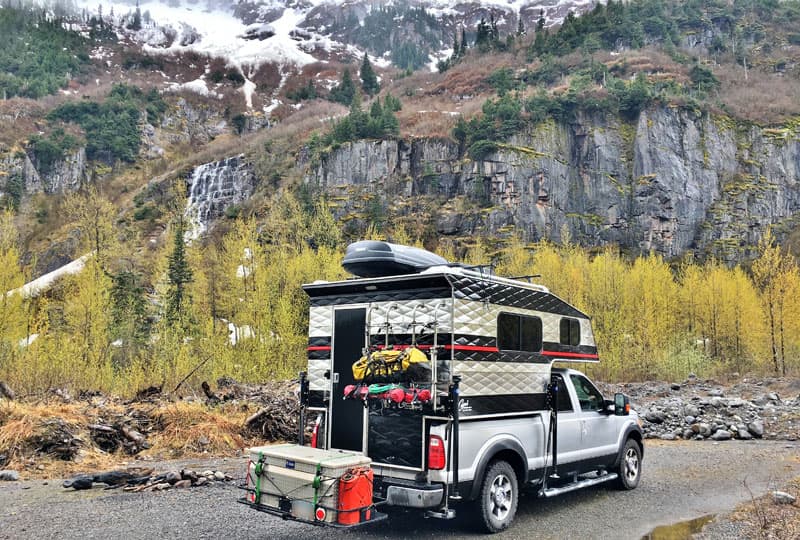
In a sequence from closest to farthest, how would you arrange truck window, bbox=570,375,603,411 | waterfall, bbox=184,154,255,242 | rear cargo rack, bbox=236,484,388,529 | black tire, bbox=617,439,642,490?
rear cargo rack, bbox=236,484,388,529, truck window, bbox=570,375,603,411, black tire, bbox=617,439,642,490, waterfall, bbox=184,154,255,242

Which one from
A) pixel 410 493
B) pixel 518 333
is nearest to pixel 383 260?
pixel 518 333

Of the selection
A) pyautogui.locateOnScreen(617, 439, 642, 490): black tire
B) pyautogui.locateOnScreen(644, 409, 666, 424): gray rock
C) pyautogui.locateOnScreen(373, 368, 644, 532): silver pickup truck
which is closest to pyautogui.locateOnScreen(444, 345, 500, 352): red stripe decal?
pyautogui.locateOnScreen(373, 368, 644, 532): silver pickup truck

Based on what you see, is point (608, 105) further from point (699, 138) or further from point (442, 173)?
point (442, 173)

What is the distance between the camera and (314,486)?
5594mm

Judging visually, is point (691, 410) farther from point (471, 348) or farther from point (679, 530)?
point (471, 348)

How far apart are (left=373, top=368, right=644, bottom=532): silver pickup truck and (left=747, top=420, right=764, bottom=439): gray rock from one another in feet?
28.9

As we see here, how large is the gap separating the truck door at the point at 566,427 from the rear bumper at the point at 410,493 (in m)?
2.47

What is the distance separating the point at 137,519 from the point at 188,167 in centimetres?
8186

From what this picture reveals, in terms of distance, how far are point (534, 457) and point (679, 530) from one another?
1.89 metres

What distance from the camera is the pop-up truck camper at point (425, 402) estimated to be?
6.03 metres

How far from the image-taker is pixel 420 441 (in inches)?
253

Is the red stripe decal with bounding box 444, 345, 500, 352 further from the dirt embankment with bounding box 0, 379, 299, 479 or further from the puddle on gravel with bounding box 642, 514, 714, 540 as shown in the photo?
the dirt embankment with bounding box 0, 379, 299, 479

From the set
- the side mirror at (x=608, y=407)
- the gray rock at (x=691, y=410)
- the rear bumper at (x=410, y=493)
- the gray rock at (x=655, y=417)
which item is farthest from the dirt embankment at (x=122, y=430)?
the gray rock at (x=691, y=410)

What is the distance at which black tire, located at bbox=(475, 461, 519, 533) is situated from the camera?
6629mm
